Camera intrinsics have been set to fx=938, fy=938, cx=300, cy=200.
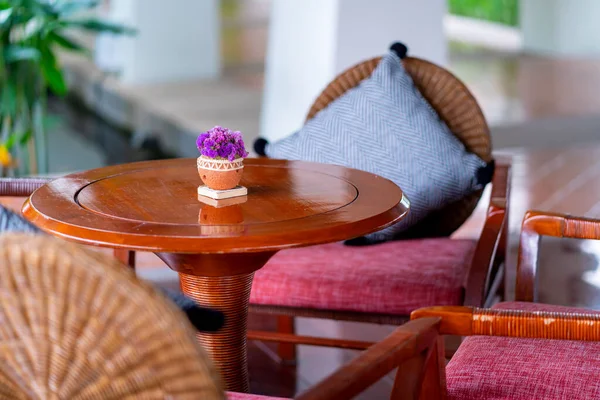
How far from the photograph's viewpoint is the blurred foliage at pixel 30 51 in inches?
163

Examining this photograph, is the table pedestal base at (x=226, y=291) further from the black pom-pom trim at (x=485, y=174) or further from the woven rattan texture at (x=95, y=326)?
the black pom-pom trim at (x=485, y=174)

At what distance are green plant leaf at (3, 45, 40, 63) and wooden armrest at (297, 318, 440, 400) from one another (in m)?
2.97

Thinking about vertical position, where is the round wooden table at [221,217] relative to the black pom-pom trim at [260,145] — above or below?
above

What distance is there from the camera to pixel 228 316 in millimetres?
1959

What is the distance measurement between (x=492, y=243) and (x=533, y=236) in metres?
0.12

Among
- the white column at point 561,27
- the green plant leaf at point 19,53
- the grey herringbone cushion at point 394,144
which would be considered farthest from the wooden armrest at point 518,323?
the white column at point 561,27

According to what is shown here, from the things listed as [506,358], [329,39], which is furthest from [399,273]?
[329,39]

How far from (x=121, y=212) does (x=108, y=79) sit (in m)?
6.16

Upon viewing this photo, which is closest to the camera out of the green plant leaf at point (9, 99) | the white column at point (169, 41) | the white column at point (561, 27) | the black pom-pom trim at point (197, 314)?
the black pom-pom trim at point (197, 314)

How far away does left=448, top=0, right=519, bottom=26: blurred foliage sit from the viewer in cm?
984

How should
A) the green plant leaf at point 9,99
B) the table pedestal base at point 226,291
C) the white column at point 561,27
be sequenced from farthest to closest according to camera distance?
the white column at point 561,27 < the green plant leaf at point 9,99 < the table pedestal base at point 226,291

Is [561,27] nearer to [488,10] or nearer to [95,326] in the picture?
[488,10]

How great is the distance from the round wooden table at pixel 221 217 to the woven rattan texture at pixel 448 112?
49 cm

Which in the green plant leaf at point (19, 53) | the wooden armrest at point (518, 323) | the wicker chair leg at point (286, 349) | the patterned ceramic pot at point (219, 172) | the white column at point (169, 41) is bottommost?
the wicker chair leg at point (286, 349)
